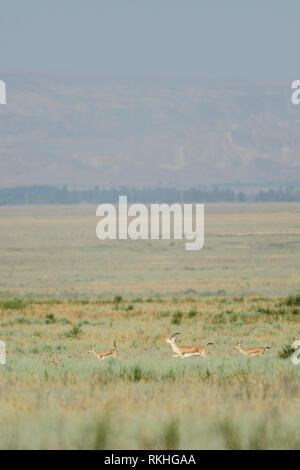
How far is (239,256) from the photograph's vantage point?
3206 inches

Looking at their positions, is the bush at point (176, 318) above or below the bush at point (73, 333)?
above

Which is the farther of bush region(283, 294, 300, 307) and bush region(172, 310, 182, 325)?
bush region(283, 294, 300, 307)

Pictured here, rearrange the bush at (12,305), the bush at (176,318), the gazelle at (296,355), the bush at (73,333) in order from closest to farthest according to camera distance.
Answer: the gazelle at (296,355)
the bush at (73,333)
the bush at (176,318)
the bush at (12,305)

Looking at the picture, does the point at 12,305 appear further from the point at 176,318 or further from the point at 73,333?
the point at 73,333

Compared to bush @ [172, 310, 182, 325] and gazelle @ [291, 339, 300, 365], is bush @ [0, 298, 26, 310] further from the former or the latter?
gazelle @ [291, 339, 300, 365]


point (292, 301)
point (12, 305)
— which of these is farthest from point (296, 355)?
point (12, 305)

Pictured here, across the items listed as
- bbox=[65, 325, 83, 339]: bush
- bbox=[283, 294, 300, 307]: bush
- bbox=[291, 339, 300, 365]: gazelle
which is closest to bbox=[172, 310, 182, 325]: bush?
bbox=[65, 325, 83, 339]: bush

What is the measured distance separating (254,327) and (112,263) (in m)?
57.7

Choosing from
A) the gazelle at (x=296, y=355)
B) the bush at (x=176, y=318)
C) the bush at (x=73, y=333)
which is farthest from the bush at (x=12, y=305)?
the gazelle at (x=296, y=355)

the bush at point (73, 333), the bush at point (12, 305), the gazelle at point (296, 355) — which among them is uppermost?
the bush at point (12, 305)

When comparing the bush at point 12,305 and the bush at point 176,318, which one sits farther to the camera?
the bush at point 12,305

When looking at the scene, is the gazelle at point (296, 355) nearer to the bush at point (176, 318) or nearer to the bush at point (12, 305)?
the bush at point (176, 318)

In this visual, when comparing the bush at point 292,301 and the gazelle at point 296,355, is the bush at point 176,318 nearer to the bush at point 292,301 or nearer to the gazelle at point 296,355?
the bush at point 292,301

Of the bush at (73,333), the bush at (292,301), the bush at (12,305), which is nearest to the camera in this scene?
the bush at (73,333)
